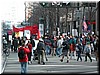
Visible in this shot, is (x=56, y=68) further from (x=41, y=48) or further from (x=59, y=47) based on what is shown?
(x=59, y=47)

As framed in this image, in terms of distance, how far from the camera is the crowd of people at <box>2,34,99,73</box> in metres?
21.4

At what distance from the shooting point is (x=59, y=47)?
91.7 feet

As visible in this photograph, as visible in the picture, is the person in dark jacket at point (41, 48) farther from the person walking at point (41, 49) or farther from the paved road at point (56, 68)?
the paved road at point (56, 68)

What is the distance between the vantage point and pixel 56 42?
29453 mm

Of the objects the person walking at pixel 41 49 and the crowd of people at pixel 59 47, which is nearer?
the crowd of people at pixel 59 47

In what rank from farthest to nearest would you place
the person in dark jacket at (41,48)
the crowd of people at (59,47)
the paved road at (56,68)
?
the person in dark jacket at (41,48) → the crowd of people at (59,47) → the paved road at (56,68)

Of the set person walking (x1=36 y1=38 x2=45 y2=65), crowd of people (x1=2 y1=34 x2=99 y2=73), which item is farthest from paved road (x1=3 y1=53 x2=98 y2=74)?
crowd of people (x1=2 y1=34 x2=99 y2=73)

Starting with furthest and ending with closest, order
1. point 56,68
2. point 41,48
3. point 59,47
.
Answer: point 59,47 < point 41,48 < point 56,68

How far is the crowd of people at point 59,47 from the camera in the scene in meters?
21.4

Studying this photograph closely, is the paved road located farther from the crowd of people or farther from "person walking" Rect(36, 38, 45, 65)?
the crowd of people

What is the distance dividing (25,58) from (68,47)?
25.7 ft

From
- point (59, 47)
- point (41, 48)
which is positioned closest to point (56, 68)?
point (41, 48)

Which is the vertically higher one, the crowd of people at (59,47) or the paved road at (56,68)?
the crowd of people at (59,47)

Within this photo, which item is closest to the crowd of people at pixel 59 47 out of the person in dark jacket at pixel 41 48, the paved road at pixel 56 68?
the person in dark jacket at pixel 41 48
